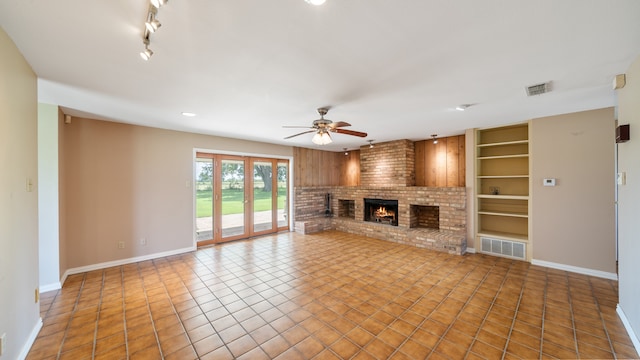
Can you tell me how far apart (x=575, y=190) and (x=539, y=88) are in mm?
2211

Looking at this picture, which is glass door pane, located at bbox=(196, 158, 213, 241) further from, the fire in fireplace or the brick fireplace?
the fire in fireplace

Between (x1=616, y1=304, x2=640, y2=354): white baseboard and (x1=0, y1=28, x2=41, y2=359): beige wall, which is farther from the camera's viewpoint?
(x1=616, y1=304, x2=640, y2=354): white baseboard

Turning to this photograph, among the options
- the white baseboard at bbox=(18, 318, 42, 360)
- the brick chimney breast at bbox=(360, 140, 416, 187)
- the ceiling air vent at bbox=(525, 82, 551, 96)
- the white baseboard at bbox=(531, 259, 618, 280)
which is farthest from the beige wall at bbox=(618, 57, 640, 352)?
the white baseboard at bbox=(18, 318, 42, 360)

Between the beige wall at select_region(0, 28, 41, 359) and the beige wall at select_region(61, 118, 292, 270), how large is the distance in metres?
1.80

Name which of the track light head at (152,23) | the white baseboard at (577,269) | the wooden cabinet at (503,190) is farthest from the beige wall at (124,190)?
the white baseboard at (577,269)

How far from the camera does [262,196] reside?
6418 millimetres

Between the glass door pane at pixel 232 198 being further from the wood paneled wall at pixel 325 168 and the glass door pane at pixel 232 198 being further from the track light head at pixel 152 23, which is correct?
the track light head at pixel 152 23

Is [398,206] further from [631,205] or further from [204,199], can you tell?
[204,199]

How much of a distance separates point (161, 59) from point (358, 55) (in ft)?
5.46

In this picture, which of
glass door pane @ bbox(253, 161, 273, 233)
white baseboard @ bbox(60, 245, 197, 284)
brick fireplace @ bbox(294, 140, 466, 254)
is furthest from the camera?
glass door pane @ bbox(253, 161, 273, 233)

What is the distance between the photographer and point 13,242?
6.18 ft

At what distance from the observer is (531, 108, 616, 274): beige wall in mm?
3514

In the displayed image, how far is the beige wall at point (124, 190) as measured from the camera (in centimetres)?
383

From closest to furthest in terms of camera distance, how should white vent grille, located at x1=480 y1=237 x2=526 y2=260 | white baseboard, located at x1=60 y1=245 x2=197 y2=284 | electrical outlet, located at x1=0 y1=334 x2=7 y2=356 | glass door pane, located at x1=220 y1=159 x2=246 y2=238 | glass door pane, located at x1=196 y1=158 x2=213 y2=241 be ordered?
electrical outlet, located at x1=0 y1=334 x2=7 y2=356 < white baseboard, located at x1=60 y1=245 x2=197 y2=284 < white vent grille, located at x1=480 y1=237 x2=526 y2=260 < glass door pane, located at x1=196 y1=158 x2=213 y2=241 < glass door pane, located at x1=220 y1=159 x2=246 y2=238
